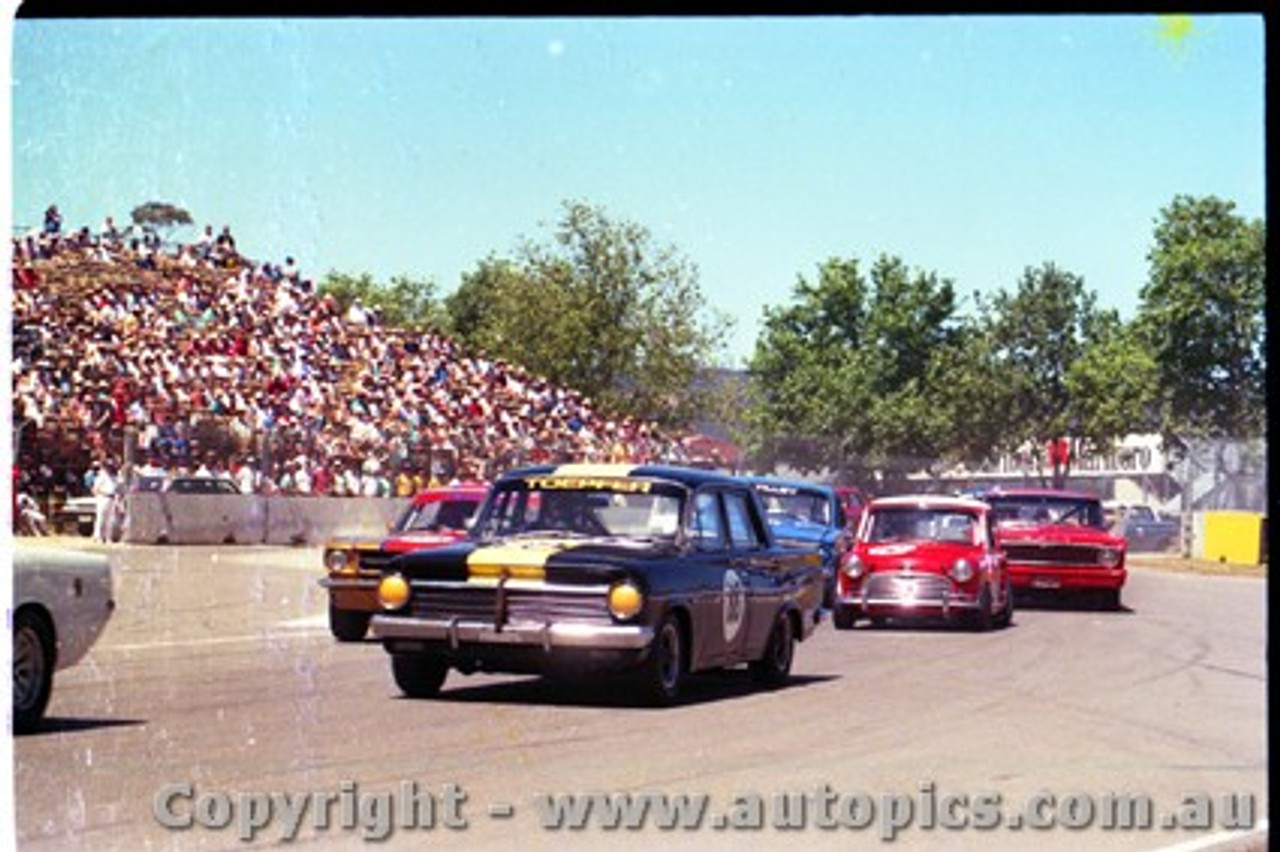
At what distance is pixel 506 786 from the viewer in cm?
775

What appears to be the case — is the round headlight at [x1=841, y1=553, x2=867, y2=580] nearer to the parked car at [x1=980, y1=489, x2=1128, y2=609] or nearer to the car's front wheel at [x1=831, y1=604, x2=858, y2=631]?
the car's front wheel at [x1=831, y1=604, x2=858, y2=631]

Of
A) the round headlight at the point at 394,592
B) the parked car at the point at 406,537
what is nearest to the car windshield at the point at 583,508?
the round headlight at the point at 394,592

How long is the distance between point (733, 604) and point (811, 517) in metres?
7.85

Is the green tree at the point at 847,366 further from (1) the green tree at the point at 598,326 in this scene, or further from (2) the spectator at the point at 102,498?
(2) the spectator at the point at 102,498

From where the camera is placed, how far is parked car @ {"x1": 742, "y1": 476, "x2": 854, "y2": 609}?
18391 mm

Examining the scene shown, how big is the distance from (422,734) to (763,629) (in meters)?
2.97

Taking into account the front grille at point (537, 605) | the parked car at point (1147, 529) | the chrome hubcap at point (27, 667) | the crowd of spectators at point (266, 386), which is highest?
the crowd of spectators at point (266, 386)

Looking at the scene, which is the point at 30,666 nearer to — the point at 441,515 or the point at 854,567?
the point at 441,515

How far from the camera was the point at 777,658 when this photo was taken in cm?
1214

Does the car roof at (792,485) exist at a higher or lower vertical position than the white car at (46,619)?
higher

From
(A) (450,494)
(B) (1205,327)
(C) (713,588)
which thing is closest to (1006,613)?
(A) (450,494)

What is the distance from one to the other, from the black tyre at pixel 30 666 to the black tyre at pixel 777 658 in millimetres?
4351

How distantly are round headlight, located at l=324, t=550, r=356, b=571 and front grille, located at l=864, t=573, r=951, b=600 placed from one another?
18.5ft

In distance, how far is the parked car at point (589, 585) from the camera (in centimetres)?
1009
